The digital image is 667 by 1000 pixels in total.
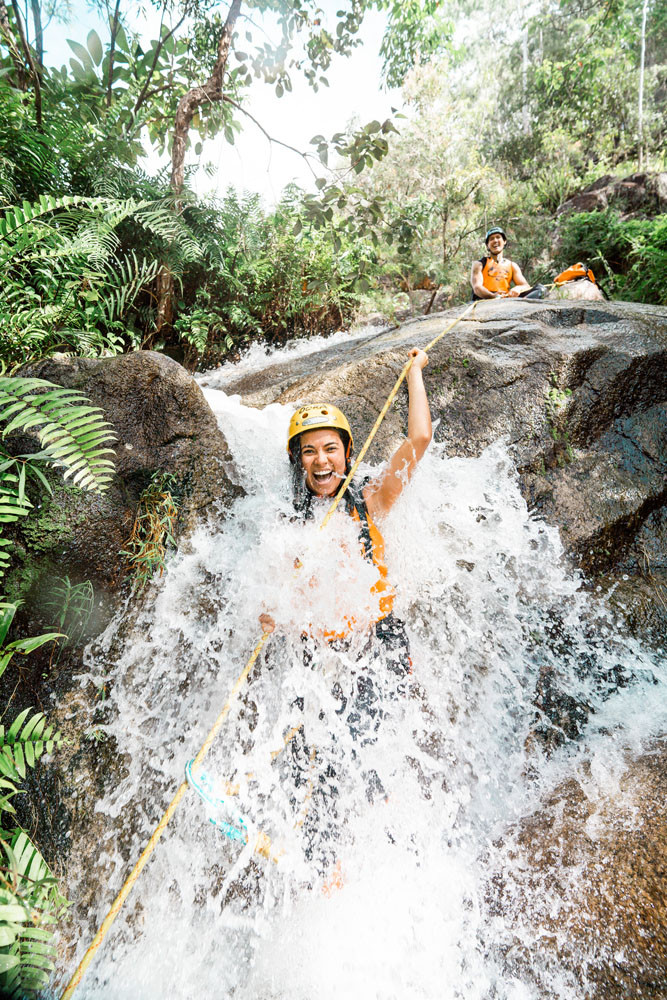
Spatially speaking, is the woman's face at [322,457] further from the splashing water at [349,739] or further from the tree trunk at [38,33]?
the tree trunk at [38,33]

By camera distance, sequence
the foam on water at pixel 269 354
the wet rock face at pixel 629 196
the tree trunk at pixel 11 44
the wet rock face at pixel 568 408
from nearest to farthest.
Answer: the wet rock face at pixel 568 408
the tree trunk at pixel 11 44
the foam on water at pixel 269 354
the wet rock face at pixel 629 196

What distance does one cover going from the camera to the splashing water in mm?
2016

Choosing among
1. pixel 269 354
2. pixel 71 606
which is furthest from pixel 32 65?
pixel 71 606

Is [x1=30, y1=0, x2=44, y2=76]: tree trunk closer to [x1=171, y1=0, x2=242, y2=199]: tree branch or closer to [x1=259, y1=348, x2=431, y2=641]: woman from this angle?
[x1=171, y1=0, x2=242, y2=199]: tree branch

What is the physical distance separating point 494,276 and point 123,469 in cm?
653

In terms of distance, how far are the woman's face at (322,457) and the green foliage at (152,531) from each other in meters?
0.99

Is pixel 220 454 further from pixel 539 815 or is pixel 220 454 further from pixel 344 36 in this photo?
pixel 344 36

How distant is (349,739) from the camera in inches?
104

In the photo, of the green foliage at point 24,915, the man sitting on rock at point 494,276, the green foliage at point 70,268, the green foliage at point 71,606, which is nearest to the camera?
the green foliage at point 24,915

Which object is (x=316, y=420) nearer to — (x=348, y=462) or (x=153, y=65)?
(x=348, y=462)

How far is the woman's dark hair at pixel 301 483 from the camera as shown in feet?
11.1

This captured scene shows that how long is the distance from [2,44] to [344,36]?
361cm

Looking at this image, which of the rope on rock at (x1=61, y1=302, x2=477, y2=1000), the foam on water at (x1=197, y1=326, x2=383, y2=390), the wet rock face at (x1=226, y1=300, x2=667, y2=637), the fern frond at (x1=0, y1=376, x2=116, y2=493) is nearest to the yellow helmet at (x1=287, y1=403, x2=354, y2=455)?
the rope on rock at (x1=61, y1=302, x2=477, y2=1000)

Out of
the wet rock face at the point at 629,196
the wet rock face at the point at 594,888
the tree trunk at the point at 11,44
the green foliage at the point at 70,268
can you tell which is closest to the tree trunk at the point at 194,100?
the green foliage at the point at 70,268
